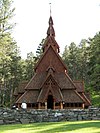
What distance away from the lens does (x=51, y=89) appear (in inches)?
1561

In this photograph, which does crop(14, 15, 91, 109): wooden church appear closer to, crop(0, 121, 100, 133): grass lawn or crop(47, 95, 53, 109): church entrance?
crop(47, 95, 53, 109): church entrance

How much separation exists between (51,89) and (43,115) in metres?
18.0

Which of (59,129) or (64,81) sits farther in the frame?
(64,81)

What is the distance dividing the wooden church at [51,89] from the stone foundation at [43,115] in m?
16.5

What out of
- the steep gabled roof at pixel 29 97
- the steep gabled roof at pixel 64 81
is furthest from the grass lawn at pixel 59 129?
the steep gabled roof at pixel 64 81

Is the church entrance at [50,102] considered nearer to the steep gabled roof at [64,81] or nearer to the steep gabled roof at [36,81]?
the steep gabled roof at [64,81]

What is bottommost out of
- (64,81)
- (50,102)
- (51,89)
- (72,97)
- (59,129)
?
(59,129)

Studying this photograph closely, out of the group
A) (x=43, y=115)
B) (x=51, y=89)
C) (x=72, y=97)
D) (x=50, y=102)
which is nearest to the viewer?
(x=43, y=115)

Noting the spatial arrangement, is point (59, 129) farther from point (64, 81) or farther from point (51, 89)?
point (64, 81)

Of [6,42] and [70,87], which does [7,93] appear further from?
[6,42]

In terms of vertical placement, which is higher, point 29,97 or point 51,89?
point 51,89

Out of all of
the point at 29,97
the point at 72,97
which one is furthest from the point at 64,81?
the point at 29,97

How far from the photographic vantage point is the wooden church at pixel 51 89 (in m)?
39.0

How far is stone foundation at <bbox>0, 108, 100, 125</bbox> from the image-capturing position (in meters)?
21.4
